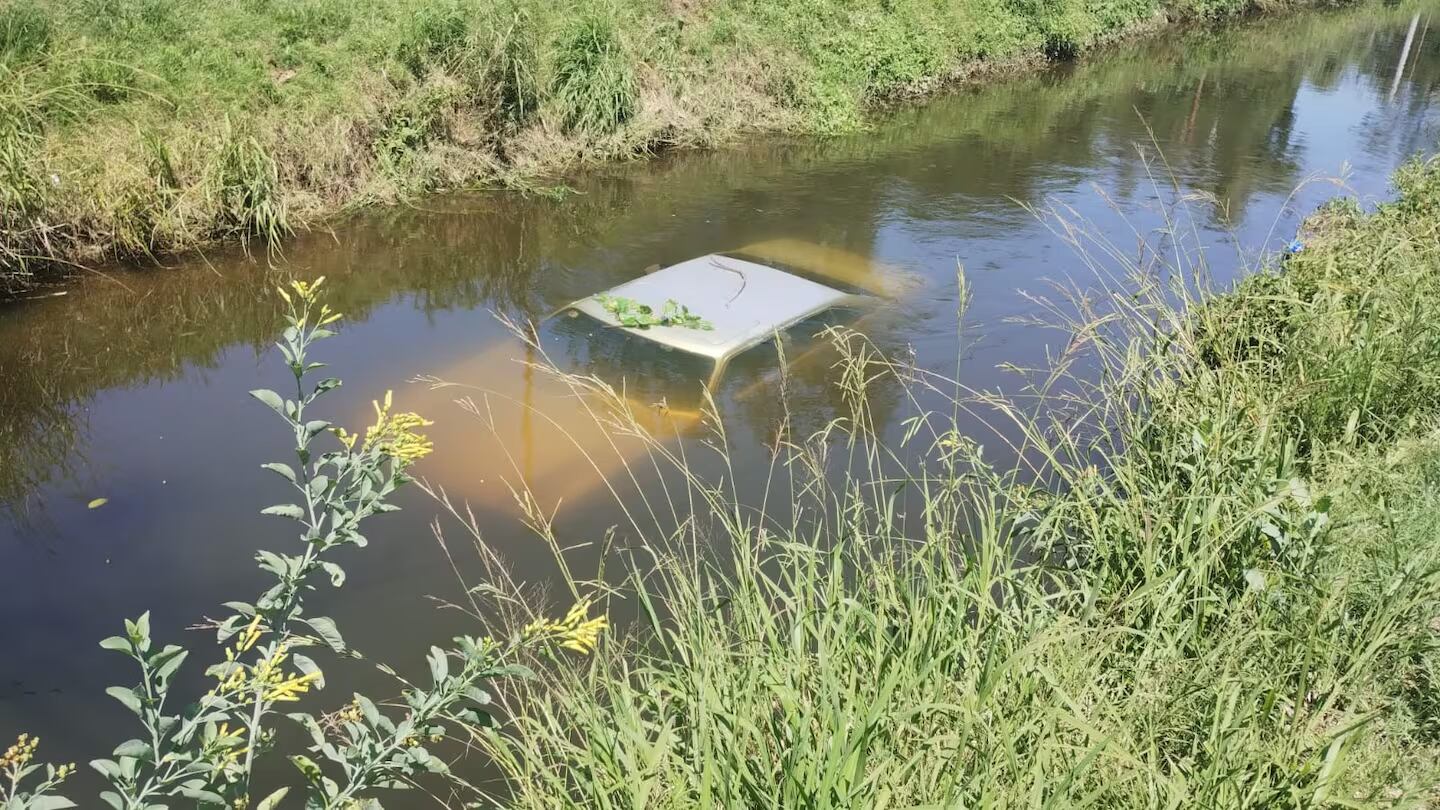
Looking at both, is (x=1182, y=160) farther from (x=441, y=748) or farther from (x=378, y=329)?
(x=441, y=748)

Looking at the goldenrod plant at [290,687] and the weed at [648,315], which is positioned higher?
the goldenrod plant at [290,687]

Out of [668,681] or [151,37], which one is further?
[151,37]

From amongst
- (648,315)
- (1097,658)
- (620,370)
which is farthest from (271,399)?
(648,315)

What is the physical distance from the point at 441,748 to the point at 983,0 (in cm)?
1693

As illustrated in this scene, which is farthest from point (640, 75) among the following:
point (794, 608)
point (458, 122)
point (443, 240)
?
point (794, 608)

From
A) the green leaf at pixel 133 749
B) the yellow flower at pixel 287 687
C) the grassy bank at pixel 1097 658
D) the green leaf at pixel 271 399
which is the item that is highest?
the green leaf at pixel 271 399

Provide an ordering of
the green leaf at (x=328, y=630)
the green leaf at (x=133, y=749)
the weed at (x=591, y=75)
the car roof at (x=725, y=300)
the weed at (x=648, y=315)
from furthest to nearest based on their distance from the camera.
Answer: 1. the weed at (x=591, y=75)
2. the weed at (x=648, y=315)
3. the car roof at (x=725, y=300)
4. the green leaf at (x=328, y=630)
5. the green leaf at (x=133, y=749)

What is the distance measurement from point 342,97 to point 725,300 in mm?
4786

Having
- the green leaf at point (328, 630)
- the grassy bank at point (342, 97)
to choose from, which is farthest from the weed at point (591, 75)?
the green leaf at point (328, 630)

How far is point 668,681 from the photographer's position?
2902 millimetres

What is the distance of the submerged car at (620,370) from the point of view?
18.6ft

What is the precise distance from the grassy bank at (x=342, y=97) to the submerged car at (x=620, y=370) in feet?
10.4

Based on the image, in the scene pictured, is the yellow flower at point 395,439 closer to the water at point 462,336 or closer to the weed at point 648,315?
the water at point 462,336

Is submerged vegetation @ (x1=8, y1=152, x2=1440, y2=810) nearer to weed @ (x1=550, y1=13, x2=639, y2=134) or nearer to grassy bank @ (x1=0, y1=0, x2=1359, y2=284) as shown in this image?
grassy bank @ (x1=0, y1=0, x2=1359, y2=284)
